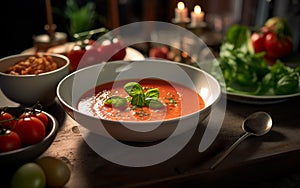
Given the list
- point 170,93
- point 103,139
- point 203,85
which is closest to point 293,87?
point 203,85

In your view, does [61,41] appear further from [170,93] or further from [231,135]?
[231,135]

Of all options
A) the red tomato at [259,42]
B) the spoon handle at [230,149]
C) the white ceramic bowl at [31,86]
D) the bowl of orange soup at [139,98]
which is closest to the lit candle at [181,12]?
the red tomato at [259,42]

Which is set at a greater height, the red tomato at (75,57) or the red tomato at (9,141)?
the red tomato at (9,141)

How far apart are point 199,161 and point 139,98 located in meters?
0.24

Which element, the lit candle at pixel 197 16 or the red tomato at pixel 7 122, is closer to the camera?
the red tomato at pixel 7 122

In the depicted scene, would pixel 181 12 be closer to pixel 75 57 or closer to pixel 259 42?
pixel 259 42

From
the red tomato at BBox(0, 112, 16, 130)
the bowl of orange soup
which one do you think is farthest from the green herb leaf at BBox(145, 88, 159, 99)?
the red tomato at BBox(0, 112, 16, 130)

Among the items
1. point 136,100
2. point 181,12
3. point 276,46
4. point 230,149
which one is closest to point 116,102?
point 136,100

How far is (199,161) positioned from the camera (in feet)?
2.93

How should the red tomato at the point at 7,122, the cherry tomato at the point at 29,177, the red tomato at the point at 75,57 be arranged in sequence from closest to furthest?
the cherry tomato at the point at 29,177
the red tomato at the point at 7,122
the red tomato at the point at 75,57

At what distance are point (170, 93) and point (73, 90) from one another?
298 mm

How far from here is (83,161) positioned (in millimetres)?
889

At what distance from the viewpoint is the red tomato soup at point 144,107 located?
3.15 ft

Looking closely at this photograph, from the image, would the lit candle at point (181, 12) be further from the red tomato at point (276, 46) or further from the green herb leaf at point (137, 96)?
the green herb leaf at point (137, 96)
